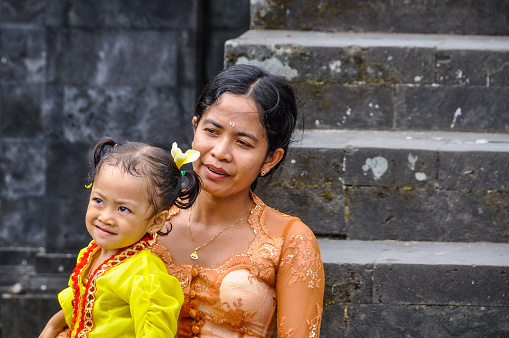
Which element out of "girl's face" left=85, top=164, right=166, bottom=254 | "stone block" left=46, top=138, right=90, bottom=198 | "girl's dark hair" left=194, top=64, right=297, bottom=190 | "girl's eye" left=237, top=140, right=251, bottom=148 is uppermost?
"girl's dark hair" left=194, top=64, right=297, bottom=190

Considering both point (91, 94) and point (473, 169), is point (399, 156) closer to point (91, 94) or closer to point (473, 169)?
point (473, 169)

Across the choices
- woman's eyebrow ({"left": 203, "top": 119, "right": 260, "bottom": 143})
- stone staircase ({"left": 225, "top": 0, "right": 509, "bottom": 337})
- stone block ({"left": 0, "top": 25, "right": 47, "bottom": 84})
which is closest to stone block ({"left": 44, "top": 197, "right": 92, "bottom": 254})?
stone block ({"left": 0, "top": 25, "right": 47, "bottom": 84})

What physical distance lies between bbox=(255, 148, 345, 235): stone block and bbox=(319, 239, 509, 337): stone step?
0.43 metres

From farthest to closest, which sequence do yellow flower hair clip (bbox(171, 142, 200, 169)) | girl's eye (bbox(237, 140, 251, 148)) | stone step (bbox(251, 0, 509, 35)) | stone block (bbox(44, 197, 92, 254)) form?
1. stone block (bbox(44, 197, 92, 254))
2. stone step (bbox(251, 0, 509, 35))
3. girl's eye (bbox(237, 140, 251, 148))
4. yellow flower hair clip (bbox(171, 142, 200, 169))

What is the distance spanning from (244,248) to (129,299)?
505 millimetres

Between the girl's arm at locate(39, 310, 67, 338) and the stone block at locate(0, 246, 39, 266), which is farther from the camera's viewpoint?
the stone block at locate(0, 246, 39, 266)

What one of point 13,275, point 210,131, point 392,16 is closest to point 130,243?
point 210,131

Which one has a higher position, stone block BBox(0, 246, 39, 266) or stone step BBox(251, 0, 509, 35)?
stone step BBox(251, 0, 509, 35)

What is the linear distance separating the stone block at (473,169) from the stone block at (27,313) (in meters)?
3.21

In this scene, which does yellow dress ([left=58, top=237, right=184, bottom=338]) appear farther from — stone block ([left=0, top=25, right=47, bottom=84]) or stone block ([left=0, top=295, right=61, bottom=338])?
stone block ([left=0, top=25, right=47, bottom=84])

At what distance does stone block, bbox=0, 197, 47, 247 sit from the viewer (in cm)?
611

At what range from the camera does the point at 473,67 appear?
4043 millimetres

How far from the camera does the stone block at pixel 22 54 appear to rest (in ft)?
19.1

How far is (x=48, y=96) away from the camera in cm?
524
